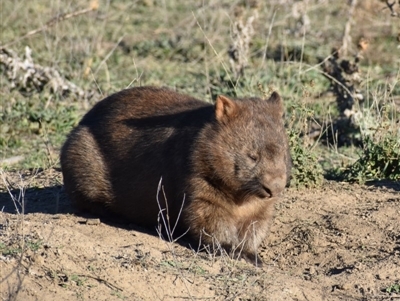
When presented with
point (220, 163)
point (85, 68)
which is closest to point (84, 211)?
point (220, 163)

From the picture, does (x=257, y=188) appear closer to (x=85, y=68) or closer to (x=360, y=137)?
(x=360, y=137)

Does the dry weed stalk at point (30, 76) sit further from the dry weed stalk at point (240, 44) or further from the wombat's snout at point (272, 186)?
the wombat's snout at point (272, 186)

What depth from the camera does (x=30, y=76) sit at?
10.7m

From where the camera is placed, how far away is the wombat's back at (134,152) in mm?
6652

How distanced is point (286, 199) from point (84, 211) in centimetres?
163

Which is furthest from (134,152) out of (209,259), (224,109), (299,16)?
(299,16)

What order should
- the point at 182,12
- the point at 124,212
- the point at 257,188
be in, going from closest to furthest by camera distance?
the point at 257,188 < the point at 124,212 < the point at 182,12

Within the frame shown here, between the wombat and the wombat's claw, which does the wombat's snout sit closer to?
the wombat

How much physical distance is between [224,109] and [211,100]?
3.92 m

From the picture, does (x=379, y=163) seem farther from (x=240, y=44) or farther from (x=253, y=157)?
(x=240, y=44)

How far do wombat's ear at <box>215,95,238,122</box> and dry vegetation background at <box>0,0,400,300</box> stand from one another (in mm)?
963

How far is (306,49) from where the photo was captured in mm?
13281

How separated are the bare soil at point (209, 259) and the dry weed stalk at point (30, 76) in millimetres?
3204

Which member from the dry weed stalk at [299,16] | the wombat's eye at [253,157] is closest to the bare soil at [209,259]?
the wombat's eye at [253,157]
